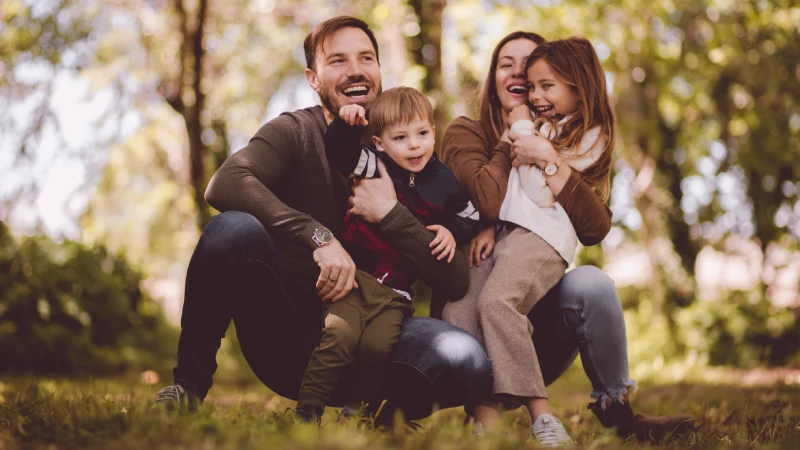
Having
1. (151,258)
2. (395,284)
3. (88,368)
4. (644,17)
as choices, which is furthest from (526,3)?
(151,258)

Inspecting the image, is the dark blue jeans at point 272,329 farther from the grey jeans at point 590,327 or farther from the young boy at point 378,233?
the grey jeans at point 590,327

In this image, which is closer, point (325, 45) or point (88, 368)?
point (325, 45)

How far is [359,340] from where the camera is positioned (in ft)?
8.65

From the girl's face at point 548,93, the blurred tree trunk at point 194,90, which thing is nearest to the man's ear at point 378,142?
the girl's face at point 548,93

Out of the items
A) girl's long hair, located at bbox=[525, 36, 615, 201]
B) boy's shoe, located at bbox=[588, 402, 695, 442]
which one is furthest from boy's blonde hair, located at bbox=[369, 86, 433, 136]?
boy's shoe, located at bbox=[588, 402, 695, 442]

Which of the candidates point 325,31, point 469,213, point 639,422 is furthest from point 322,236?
point 639,422

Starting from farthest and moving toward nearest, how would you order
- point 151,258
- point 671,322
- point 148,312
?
1. point 151,258
2. point 671,322
3. point 148,312

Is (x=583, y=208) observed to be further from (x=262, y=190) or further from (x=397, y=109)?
(x=262, y=190)

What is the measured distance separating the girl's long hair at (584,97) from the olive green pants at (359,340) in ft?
3.28

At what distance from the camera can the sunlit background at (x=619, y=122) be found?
6973 mm

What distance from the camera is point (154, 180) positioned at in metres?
15.6

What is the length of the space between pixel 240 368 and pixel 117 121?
3.50 meters

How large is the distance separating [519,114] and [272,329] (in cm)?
136

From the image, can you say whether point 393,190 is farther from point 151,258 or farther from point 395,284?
point 151,258
